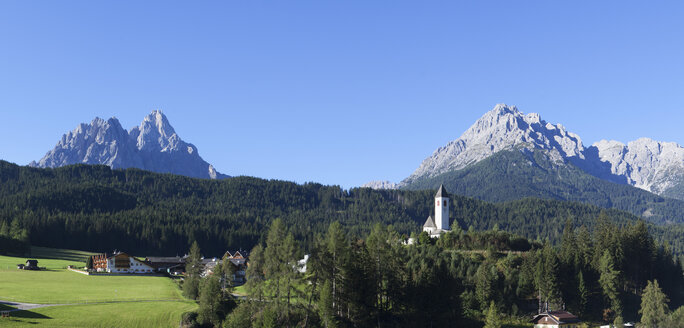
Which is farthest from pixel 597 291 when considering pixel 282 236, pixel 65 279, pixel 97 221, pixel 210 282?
pixel 97 221

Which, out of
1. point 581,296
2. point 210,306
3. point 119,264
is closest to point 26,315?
point 210,306

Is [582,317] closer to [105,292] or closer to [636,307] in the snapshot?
[636,307]

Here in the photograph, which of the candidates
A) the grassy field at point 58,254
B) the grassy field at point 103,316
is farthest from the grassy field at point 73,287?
the grassy field at point 58,254

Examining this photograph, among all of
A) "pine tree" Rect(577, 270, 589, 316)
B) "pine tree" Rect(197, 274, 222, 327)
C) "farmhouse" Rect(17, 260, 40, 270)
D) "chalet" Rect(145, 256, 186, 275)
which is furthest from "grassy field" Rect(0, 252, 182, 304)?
"pine tree" Rect(577, 270, 589, 316)

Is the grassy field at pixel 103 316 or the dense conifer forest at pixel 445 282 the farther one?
the dense conifer forest at pixel 445 282

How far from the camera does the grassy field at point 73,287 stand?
88500 mm

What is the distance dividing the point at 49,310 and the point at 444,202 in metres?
93.1

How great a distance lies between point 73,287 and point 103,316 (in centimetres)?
2403

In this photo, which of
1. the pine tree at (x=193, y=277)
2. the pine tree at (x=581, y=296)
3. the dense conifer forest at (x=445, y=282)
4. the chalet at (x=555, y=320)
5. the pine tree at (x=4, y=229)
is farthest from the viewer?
the pine tree at (x=4, y=229)

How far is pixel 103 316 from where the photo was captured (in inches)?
3086

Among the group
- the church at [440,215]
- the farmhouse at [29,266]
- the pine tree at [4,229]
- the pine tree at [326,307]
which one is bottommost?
the pine tree at [326,307]

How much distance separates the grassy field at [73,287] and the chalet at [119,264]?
36.1 feet

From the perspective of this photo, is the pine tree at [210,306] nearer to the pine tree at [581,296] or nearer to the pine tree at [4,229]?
the pine tree at [581,296]

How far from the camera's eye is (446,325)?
280 ft
